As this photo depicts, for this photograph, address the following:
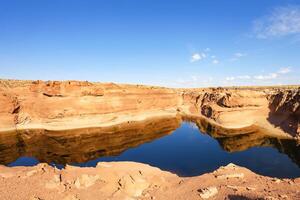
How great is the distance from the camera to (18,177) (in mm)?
14898

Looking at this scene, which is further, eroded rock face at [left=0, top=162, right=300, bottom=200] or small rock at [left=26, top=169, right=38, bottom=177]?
small rock at [left=26, top=169, right=38, bottom=177]

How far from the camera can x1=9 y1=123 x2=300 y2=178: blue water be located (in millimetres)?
22312

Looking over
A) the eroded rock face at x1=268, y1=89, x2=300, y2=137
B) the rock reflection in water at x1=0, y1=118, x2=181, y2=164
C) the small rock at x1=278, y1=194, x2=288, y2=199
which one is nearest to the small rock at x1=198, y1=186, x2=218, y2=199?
the small rock at x1=278, y1=194, x2=288, y2=199

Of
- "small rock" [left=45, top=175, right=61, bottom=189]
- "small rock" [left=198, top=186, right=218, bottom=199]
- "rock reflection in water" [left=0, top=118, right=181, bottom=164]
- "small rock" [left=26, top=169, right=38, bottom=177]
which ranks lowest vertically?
"rock reflection in water" [left=0, top=118, right=181, bottom=164]

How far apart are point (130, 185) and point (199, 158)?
13.9m

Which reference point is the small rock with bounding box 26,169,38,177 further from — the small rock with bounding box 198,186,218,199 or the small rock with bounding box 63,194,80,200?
the small rock with bounding box 198,186,218,199

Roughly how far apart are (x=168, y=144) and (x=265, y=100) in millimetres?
20632

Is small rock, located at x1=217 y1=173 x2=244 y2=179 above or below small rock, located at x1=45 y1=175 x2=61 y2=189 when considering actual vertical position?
above

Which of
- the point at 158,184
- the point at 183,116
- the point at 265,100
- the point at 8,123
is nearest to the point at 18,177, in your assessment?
the point at 158,184

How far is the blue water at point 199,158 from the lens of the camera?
73.2 feet

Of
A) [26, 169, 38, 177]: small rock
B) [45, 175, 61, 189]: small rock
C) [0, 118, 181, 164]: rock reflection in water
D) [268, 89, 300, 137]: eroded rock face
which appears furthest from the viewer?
[268, 89, 300, 137]: eroded rock face

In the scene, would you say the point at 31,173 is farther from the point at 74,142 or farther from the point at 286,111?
the point at 286,111

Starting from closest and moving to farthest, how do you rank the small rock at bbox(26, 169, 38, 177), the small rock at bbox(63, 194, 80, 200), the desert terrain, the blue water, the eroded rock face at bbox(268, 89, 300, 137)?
the small rock at bbox(63, 194, 80, 200)
the desert terrain
the small rock at bbox(26, 169, 38, 177)
the blue water
the eroded rock face at bbox(268, 89, 300, 137)

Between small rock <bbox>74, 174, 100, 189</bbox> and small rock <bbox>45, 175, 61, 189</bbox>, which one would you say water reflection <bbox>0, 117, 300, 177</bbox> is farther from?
small rock <bbox>45, 175, 61, 189</bbox>
